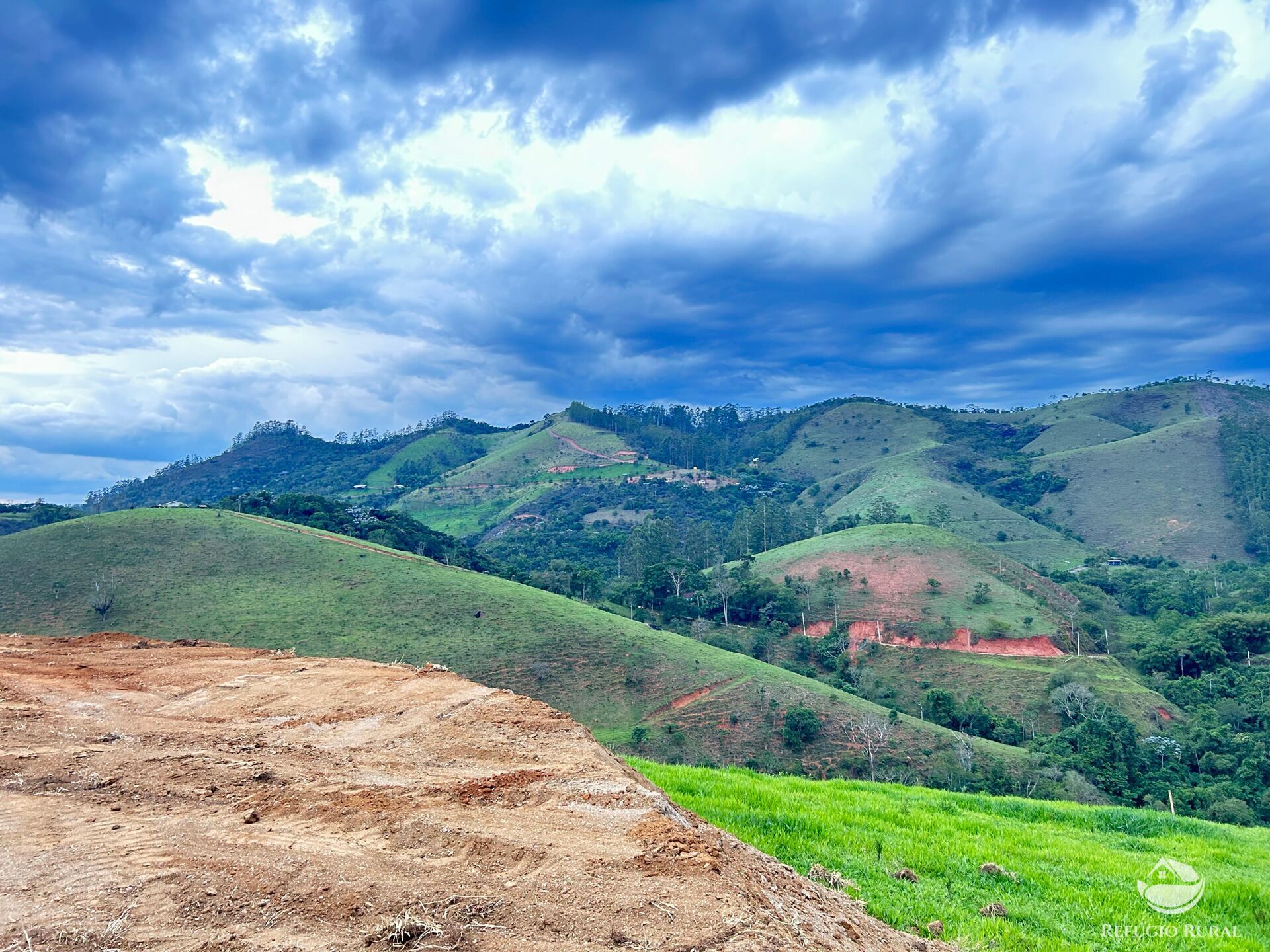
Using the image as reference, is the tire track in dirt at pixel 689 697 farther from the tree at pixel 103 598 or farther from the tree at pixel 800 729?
the tree at pixel 103 598

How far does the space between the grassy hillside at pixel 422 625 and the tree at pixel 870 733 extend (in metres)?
0.85

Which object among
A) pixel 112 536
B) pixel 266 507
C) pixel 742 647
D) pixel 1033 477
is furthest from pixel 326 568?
pixel 1033 477

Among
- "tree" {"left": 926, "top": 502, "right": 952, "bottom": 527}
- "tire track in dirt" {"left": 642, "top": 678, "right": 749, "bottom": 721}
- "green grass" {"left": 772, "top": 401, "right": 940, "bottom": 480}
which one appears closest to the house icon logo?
"tire track in dirt" {"left": 642, "top": 678, "right": 749, "bottom": 721}

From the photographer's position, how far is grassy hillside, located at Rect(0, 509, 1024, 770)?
47.9 meters

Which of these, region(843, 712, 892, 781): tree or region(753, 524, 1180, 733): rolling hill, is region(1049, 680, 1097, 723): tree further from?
region(843, 712, 892, 781): tree

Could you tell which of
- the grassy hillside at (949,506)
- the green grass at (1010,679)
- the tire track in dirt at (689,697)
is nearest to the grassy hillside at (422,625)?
the tire track in dirt at (689,697)

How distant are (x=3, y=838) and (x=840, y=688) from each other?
6260 cm

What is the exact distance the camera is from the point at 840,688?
61.2 meters

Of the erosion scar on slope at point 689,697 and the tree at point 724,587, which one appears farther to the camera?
the tree at point 724,587

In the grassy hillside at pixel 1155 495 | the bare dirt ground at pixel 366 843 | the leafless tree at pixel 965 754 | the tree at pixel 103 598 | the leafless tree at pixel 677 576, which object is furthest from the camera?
the grassy hillside at pixel 1155 495

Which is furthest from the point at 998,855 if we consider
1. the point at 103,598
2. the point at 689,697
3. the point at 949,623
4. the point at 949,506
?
the point at 949,506

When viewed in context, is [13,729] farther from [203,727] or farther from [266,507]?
[266,507]

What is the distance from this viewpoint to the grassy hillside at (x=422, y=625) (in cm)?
4794

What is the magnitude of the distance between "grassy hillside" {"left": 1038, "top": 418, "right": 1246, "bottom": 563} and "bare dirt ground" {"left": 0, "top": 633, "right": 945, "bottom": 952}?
465 ft
